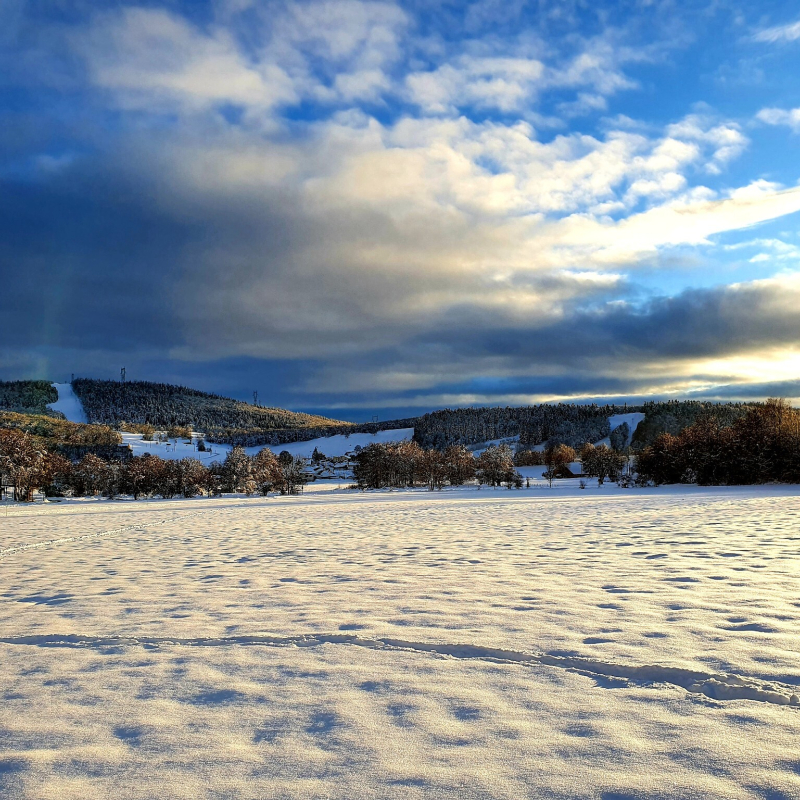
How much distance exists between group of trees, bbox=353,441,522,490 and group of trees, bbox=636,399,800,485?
15.2 m

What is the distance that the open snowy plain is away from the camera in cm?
321

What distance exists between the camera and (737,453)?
52.2 meters

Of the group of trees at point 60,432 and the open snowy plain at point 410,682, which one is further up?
the group of trees at point 60,432

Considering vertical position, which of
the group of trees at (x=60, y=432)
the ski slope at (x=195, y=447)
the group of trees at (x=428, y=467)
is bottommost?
the group of trees at (x=428, y=467)

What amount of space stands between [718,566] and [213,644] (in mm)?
7960

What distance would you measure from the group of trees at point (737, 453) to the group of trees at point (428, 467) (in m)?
15.2

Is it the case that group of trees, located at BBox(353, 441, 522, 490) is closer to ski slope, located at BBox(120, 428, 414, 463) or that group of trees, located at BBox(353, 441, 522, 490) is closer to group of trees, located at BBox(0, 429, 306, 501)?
group of trees, located at BBox(0, 429, 306, 501)

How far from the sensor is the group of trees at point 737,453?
50.0 m

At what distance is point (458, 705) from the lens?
4133mm

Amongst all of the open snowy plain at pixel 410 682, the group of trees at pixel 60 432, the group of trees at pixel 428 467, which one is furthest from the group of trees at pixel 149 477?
the open snowy plain at pixel 410 682

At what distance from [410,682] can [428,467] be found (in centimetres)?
6449

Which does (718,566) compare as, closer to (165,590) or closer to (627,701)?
(627,701)

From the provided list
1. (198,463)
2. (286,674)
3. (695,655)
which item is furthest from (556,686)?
(198,463)

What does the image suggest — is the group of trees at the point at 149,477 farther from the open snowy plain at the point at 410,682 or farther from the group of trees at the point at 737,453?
the open snowy plain at the point at 410,682
